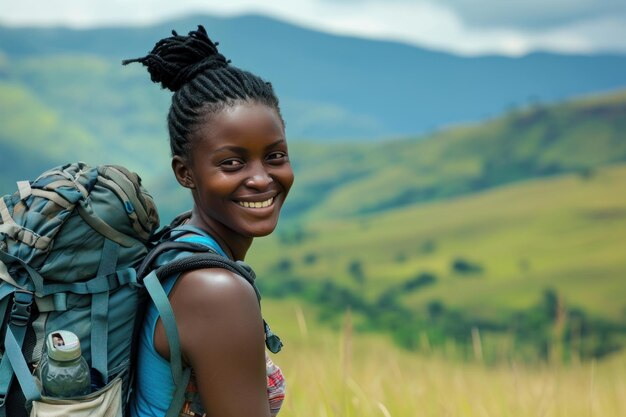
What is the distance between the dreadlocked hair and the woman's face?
34mm

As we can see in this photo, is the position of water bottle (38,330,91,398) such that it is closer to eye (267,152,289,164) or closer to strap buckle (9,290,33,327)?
strap buckle (9,290,33,327)

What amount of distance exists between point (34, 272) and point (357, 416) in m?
1.89

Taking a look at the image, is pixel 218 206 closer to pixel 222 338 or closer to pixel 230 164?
pixel 230 164

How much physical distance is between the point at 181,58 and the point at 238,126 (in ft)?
1.14

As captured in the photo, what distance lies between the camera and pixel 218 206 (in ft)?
7.55

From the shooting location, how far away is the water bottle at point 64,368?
81.0 inches

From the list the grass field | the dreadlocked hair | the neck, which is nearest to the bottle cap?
the neck

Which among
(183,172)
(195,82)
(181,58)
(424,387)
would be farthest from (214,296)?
(424,387)

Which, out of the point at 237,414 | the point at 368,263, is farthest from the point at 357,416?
the point at 368,263

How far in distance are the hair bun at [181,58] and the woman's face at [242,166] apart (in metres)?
0.23

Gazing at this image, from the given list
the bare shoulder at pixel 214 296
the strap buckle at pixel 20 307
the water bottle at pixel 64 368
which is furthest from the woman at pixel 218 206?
the strap buckle at pixel 20 307

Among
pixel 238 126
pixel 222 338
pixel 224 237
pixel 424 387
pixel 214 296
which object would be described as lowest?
pixel 424 387

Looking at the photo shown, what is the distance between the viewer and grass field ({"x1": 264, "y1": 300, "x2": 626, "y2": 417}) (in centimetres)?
363

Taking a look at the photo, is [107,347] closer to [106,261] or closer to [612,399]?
[106,261]
